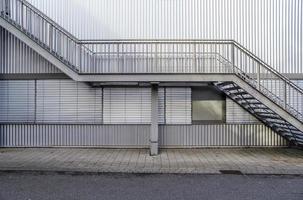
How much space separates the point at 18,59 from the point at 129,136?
5216 mm

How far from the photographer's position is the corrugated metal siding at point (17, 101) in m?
15.0

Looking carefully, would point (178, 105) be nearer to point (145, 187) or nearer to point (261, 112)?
point (261, 112)

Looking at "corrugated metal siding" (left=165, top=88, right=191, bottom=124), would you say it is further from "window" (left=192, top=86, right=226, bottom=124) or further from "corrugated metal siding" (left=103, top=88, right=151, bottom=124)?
"corrugated metal siding" (left=103, top=88, right=151, bottom=124)

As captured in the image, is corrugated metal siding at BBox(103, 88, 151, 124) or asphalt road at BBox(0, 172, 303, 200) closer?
asphalt road at BBox(0, 172, 303, 200)

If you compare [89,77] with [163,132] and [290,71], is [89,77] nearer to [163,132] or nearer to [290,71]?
[163,132]

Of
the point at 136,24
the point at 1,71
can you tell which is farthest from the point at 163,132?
the point at 1,71

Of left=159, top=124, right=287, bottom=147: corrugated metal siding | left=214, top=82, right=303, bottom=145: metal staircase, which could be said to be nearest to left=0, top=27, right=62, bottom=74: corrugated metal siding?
left=159, top=124, right=287, bottom=147: corrugated metal siding

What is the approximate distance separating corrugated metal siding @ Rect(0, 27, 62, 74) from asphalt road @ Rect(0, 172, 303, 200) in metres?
5.88

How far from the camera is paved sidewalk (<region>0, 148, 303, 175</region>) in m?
10.8

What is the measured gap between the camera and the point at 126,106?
15.0 m

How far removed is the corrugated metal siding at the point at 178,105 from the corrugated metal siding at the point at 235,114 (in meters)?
1.51

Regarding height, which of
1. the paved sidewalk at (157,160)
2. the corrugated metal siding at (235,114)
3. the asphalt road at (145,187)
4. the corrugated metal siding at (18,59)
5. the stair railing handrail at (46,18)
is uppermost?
the stair railing handrail at (46,18)

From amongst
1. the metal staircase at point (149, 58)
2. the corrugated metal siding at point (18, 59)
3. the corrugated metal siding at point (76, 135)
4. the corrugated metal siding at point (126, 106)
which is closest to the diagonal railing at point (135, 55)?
the metal staircase at point (149, 58)

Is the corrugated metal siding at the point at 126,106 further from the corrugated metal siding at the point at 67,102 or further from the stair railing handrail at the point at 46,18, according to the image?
the stair railing handrail at the point at 46,18
